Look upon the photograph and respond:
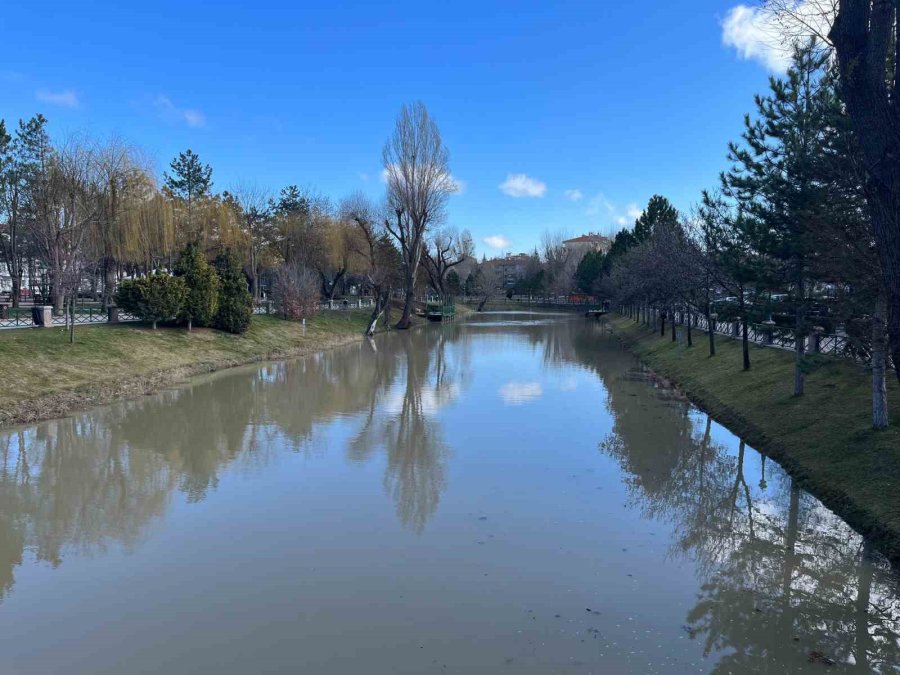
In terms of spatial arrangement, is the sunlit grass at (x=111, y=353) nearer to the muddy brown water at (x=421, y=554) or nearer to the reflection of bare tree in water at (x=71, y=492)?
the muddy brown water at (x=421, y=554)

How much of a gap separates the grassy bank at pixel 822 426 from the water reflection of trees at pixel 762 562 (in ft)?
1.05

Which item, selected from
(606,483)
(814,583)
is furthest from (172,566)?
(814,583)

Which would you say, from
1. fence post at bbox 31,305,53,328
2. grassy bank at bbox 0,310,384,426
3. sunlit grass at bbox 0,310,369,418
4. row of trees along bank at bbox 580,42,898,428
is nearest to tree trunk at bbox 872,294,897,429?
row of trees along bank at bbox 580,42,898,428

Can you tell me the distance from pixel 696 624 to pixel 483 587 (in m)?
2.22

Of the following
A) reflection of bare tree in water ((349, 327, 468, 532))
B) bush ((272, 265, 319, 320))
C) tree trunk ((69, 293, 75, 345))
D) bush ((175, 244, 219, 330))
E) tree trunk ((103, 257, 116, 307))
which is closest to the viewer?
reflection of bare tree in water ((349, 327, 468, 532))

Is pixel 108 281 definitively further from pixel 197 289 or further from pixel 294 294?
pixel 294 294

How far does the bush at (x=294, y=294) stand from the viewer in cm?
3719

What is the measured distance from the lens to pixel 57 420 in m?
14.3

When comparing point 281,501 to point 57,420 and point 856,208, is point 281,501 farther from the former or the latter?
point 856,208

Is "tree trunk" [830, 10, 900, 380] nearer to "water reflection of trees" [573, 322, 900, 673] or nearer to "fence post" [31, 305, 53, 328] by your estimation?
"water reflection of trees" [573, 322, 900, 673]

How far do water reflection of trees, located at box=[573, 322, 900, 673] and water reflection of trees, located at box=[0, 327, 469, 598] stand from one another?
12.6ft

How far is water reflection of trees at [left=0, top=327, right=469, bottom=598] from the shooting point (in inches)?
330

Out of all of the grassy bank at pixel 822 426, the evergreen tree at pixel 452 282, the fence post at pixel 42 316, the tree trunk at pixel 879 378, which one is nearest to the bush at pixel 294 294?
the fence post at pixel 42 316

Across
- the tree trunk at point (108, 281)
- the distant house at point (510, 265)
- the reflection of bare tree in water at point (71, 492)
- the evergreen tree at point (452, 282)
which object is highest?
the distant house at point (510, 265)
